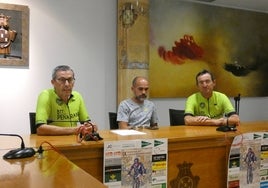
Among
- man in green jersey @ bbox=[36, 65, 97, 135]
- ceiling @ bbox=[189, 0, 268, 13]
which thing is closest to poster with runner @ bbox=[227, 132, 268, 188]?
man in green jersey @ bbox=[36, 65, 97, 135]

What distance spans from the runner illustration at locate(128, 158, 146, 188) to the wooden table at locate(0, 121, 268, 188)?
159 mm

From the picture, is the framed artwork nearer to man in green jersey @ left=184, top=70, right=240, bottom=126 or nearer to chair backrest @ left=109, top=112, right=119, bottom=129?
chair backrest @ left=109, top=112, right=119, bottom=129

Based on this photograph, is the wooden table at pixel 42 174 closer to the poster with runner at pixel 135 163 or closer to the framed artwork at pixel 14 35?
the poster with runner at pixel 135 163

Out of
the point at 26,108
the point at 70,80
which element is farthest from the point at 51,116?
the point at 26,108

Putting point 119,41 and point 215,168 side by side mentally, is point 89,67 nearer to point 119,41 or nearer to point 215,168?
point 119,41

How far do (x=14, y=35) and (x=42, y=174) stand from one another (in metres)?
2.47

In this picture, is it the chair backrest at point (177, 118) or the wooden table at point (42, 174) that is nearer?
the wooden table at point (42, 174)

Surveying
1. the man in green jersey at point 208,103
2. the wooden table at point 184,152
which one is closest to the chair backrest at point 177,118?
the man in green jersey at point 208,103

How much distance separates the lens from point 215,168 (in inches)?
81.6

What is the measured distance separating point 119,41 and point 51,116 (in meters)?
1.63

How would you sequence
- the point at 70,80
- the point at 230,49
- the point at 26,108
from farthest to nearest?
the point at 230,49 → the point at 26,108 → the point at 70,80

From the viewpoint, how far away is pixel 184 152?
6.39 feet

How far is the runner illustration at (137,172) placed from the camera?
68.2 inches

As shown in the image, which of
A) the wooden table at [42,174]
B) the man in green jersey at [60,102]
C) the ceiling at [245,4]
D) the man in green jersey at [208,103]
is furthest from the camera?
the ceiling at [245,4]
